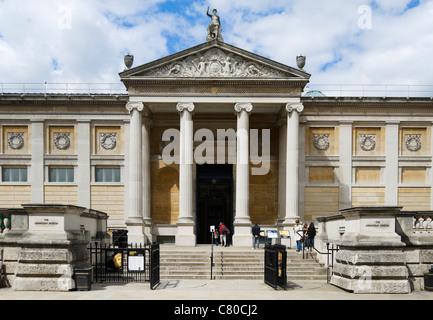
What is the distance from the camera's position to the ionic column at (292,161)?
1237 inches

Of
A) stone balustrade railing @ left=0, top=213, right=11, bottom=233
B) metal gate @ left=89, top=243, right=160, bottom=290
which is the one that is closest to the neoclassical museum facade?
metal gate @ left=89, top=243, right=160, bottom=290

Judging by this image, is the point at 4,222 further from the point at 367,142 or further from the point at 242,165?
the point at 367,142

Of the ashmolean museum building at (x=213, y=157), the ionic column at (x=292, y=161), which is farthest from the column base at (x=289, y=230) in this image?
the ashmolean museum building at (x=213, y=157)

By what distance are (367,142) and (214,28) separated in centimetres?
1341

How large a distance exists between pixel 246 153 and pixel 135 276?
13.0m

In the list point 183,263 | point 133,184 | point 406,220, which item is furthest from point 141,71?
point 406,220

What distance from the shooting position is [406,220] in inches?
704

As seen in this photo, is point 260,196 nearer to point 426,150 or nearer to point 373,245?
point 426,150

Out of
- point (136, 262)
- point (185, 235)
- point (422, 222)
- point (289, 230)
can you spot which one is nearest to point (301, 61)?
point (289, 230)

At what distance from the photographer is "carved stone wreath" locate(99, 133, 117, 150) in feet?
117

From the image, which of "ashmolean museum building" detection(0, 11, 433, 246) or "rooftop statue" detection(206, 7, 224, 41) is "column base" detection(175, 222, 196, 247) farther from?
"rooftop statue" detection(206, 7, 224, 41)

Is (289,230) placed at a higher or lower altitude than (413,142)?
lower

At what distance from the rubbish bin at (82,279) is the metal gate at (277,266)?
6.48 meters

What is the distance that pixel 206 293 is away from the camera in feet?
54.5
